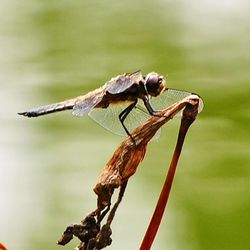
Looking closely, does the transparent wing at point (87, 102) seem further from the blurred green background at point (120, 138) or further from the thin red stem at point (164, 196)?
the blurred green background at point (120, 138)

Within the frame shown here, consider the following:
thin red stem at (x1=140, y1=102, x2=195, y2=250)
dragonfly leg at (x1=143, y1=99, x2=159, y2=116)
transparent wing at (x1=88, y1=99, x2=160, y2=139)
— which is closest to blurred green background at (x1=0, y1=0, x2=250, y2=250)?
transparent wing at (x1=88, y1=99, x2=160, y2=139)

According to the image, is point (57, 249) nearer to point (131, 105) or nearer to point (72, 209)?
point (72, 209)

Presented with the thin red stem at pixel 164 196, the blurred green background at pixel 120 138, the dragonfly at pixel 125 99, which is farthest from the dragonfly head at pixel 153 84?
the blurred green background at pixel 120 138

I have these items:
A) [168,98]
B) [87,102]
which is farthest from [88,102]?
[168,98]

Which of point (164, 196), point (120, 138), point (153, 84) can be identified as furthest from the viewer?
→ point (120, 138)

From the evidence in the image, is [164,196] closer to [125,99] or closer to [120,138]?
[125,99]

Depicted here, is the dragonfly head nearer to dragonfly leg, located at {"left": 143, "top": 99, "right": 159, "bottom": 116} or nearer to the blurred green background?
dragonfly leg, located at {"left": 143, "top": 99, "right": 159, "bottom": 116}

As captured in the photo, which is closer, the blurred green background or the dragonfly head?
the dragonfly head

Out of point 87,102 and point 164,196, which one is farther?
point 87,102
